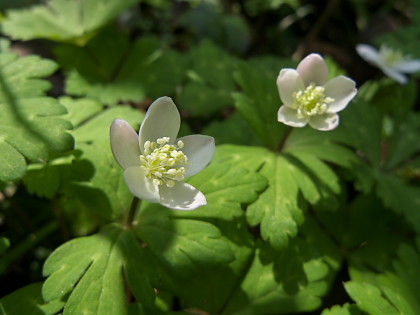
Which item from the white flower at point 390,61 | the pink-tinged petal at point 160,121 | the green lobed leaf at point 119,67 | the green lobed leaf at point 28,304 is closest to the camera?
the pink-tinged petal at point 160,121

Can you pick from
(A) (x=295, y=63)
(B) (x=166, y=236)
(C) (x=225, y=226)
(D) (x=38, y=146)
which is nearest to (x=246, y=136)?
(A) (x=295, y=63)

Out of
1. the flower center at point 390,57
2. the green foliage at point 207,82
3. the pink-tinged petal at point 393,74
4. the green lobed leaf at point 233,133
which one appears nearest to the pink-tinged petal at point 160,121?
the green lobed leaf at point 233,133

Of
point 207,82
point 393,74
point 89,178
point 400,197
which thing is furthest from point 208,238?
point 393,74

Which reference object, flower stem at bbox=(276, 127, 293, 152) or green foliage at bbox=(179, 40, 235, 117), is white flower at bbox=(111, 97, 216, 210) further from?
green foliage at bbox=(179, 40, 235, 117)

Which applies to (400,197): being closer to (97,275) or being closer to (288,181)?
(288,181)

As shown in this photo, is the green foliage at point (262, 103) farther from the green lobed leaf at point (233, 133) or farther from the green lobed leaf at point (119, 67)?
the green lobed leaf at point (119, 67)
